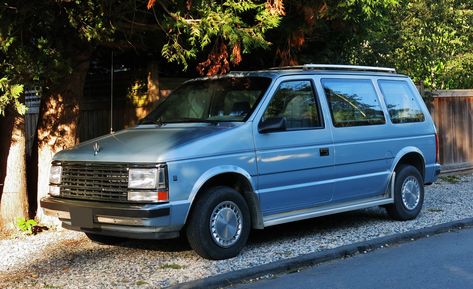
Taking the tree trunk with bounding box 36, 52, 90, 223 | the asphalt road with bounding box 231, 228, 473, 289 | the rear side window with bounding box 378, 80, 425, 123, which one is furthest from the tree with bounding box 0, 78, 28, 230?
the rear side window with bounding box 378, 80, 425, 123

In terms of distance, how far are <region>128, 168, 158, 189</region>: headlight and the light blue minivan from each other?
0.01 metres

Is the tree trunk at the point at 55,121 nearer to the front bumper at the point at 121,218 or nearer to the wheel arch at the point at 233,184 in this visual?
the front bumper at the point at 121,218

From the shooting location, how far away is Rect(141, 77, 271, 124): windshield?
739 cm

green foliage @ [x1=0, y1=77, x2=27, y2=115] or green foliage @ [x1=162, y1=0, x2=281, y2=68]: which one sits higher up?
green foliage @ [x1=162, y1=0, x2=281, y2=68]

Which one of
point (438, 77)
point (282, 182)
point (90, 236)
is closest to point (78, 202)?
point (90, 236)

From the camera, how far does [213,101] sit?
25.2 ft

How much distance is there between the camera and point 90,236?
7758mm

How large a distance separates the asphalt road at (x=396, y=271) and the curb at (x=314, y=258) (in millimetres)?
96

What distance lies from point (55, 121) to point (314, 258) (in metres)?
4.06

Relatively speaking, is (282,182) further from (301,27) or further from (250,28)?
(301,27)

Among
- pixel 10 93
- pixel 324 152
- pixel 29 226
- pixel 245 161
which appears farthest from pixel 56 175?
pixel 324 152

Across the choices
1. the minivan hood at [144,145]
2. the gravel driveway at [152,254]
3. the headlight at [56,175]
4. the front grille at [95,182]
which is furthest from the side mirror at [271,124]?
the headlight at [56,175]

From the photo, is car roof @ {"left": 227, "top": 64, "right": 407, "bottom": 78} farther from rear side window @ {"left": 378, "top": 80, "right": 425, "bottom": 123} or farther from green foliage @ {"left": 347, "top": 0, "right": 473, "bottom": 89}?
green foliage @ {"left": 347, "top": 0, "right": 473, "bottom": 89}

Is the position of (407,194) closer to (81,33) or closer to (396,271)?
(396,271)
